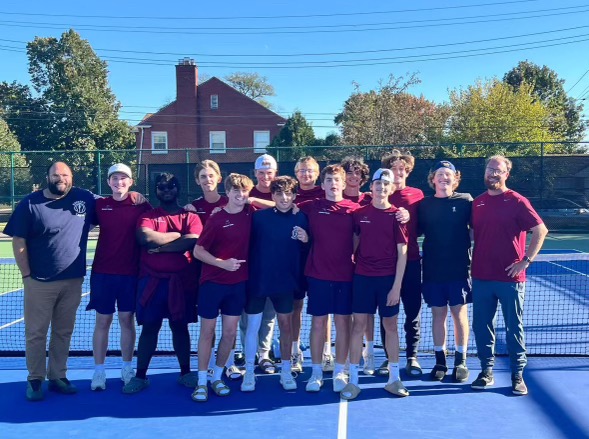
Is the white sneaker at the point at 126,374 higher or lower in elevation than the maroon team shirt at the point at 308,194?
lower

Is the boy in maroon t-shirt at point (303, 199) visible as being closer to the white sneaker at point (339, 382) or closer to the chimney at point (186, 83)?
the white sneaker at point (339, 382)

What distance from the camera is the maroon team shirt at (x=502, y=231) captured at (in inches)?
182

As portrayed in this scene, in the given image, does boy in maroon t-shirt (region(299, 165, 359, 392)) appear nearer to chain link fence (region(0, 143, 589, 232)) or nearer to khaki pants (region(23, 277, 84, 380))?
khaki pants (region(23, 277, 84, 380))

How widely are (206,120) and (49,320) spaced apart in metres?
32.7

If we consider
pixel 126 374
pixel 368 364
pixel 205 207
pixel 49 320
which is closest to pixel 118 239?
pixel 205 207

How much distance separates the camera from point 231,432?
13.0 ft

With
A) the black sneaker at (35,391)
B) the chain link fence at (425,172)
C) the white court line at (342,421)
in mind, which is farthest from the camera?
the chain link fence at (425,172)

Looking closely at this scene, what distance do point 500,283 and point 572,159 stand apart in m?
13.6

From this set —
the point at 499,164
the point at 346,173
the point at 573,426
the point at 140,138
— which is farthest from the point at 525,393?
the point at 140,138

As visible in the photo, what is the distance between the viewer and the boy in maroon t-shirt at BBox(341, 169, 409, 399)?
178 inches

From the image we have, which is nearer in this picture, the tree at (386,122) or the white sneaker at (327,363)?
the white sneaker at (327,363)

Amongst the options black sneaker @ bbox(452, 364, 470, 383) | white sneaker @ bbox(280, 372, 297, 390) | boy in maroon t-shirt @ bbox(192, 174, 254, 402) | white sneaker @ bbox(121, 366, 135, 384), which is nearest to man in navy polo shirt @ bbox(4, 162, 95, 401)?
white sneaker @ bbox(121, 366, 135, 384)

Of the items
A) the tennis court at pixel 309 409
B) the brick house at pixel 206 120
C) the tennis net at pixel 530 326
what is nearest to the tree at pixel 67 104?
the brick house at pixel 206 120

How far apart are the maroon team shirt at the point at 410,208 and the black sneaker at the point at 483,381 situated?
1.10 meters
